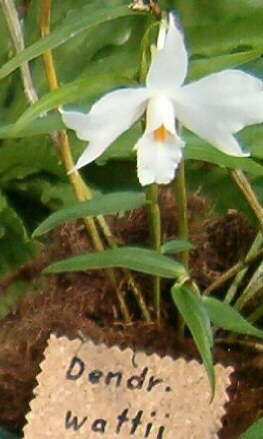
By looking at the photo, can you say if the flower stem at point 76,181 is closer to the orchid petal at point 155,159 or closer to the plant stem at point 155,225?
the plant stem at point 155,225

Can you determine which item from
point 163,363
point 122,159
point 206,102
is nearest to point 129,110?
point 206,102

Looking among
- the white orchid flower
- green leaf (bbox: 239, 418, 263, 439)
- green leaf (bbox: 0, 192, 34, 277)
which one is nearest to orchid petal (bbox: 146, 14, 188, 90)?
the white orchid flower

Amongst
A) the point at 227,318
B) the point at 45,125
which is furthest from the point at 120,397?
the point at 45,125

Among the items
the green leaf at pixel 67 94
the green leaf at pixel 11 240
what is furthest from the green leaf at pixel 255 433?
the green leaf at pixel 11 240

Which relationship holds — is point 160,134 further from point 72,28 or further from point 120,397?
point 120,397

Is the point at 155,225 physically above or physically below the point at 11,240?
below

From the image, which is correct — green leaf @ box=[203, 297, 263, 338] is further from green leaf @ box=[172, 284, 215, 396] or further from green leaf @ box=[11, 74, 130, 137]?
green leaf @ box=[11, 74, 130, 137]
